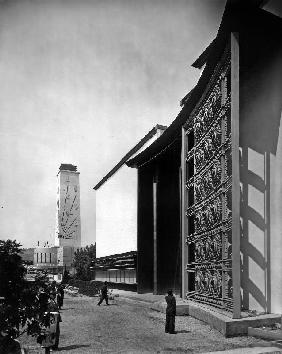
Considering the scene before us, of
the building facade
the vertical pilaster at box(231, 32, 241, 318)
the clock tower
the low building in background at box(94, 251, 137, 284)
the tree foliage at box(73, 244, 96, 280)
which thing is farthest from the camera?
the clock tower

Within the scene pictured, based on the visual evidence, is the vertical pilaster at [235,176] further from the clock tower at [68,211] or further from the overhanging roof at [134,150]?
the clock tower at [68,211]

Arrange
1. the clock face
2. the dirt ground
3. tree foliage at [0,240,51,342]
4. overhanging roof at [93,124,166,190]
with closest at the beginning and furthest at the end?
tree foliage at [0,240,51,342] < the dirt ground < overhanging roof at [93,124,166,190] < the clock face

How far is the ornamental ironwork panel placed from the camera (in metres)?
20.0

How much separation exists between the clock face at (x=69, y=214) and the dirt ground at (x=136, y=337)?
323ft

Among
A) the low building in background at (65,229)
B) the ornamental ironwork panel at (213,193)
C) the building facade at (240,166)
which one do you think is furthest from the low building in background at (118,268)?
the low building in background at (65,229)

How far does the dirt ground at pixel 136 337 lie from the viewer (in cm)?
1426

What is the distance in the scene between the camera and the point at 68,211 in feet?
397

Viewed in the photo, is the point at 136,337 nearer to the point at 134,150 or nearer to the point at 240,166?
the point at 240,166

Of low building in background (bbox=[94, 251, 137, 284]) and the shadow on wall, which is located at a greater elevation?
the shadow on wall

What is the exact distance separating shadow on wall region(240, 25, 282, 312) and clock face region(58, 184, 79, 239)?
342 ft

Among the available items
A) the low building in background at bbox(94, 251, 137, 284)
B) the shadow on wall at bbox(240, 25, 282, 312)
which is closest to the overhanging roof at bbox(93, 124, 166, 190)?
the low building in background at bbox(94, 251, 137, 284)

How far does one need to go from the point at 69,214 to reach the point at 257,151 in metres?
106

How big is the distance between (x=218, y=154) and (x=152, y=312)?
10.3 meters

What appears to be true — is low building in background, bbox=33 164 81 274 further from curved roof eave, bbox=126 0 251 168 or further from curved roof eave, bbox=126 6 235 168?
curved roof eave, bbox=126 0 251 168
